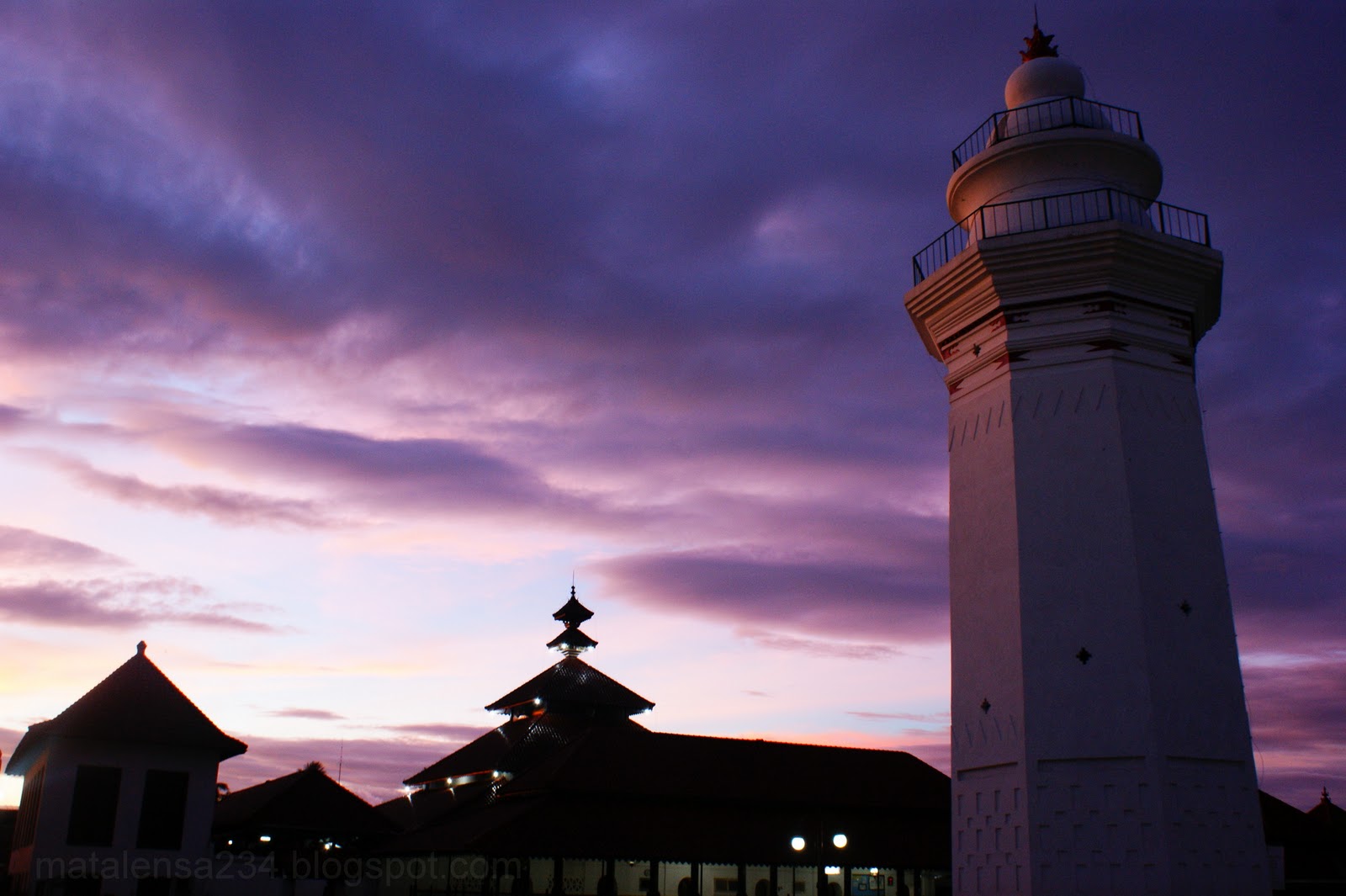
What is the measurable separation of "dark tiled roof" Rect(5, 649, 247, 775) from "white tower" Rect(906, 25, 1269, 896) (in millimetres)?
20573

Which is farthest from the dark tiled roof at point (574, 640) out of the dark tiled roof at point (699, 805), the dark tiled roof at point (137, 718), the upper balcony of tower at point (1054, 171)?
the upper balcony of tower at point (1054, 171)

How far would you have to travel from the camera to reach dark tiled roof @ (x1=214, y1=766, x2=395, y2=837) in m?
32.9

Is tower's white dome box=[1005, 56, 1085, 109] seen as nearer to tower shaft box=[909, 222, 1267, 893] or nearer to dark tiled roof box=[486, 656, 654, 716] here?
tower shaft box=[909, 222, 1267, 893]

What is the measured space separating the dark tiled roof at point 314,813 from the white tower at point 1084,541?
21729 millimetres

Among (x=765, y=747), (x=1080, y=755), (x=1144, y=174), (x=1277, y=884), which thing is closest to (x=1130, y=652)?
(x=1080, y=755)

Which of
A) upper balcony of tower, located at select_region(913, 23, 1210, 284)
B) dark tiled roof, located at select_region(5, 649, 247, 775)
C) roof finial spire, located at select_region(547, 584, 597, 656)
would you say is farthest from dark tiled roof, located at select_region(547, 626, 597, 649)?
upper balcony of tower, located at select_region(913, 23, 1210, 284)

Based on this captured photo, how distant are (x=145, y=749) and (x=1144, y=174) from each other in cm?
2695

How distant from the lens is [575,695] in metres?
44.8

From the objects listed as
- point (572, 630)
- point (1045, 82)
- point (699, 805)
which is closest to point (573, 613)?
point (572, 630)

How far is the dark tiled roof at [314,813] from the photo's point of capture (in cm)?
3293

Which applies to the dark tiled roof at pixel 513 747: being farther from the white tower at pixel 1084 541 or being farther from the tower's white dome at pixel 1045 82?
the tower's white dome at pixel 1045 82

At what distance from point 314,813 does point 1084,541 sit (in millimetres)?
25440

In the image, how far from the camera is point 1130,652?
16.9 metres

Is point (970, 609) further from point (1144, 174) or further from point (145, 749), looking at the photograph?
point (145, 749)
